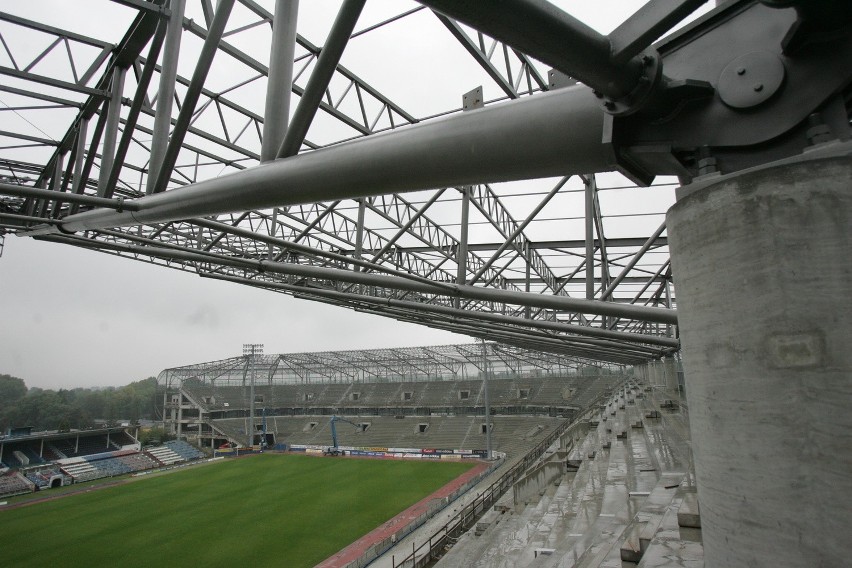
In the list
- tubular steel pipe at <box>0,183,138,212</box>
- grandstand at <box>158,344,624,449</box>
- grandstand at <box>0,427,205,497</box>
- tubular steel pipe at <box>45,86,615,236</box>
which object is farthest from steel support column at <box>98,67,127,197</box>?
grandstand at <box>158,344,624,449</box>

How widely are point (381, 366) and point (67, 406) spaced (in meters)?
55.0

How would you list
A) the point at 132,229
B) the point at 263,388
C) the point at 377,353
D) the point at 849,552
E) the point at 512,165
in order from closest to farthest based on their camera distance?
the point at 849,552
the point at 512,165
the point at 132,229
the point at 377,353
the point at 263,388

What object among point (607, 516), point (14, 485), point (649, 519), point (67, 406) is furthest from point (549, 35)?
point (67, 406)

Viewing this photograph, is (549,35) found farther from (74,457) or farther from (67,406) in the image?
(67,406)

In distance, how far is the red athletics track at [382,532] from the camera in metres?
20.8

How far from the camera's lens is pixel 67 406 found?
81.7 metres

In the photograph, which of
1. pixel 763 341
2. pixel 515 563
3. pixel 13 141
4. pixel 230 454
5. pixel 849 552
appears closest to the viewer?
pixel 849 552

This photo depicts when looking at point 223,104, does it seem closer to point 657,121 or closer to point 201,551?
point 657,121

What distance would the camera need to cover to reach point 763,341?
5.52 ft

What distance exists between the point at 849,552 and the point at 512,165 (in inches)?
77.1

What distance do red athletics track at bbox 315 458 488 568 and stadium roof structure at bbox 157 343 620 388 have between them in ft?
68.9

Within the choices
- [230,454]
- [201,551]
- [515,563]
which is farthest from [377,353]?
[515,563]

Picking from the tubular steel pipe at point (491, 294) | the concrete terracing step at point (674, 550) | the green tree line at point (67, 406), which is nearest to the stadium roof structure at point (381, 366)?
the green tree line at point (67, 406)

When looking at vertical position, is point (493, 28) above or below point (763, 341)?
above
